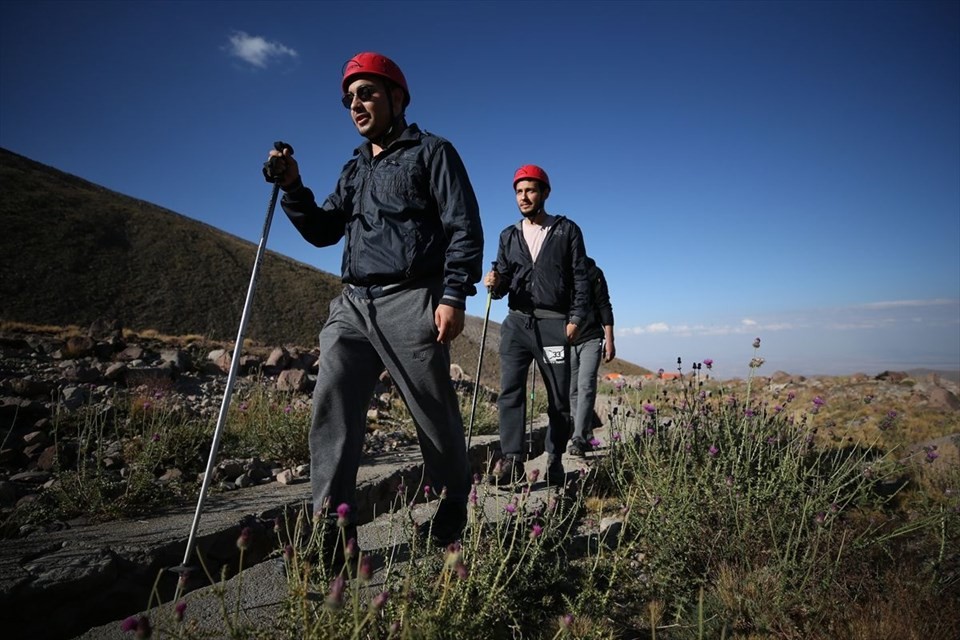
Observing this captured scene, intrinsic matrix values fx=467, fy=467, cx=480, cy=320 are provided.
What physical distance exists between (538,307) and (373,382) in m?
1.94

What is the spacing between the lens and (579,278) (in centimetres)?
388

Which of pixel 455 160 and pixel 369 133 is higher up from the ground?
pixel 369 133

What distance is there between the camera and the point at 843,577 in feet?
6.85

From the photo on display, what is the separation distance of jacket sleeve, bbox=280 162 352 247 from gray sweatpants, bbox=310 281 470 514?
1.58 feet

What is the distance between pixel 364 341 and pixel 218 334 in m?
35.2

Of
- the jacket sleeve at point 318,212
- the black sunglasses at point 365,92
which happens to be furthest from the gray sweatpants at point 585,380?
the black sunglasses at point 365,92

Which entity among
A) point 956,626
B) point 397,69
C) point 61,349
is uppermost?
point 397,69

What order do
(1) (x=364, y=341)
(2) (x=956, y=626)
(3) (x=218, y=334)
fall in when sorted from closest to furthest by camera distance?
(2) (x=956, y=626)
(1) (x=364, y=341)
(3) (x=218, y=334)

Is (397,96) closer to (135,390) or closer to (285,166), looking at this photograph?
(285,166)

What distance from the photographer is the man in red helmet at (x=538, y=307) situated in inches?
144

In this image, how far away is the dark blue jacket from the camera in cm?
213

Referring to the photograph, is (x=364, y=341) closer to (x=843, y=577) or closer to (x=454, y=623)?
(x=454, y=623)

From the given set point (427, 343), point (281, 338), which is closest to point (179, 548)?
point (427, 343)

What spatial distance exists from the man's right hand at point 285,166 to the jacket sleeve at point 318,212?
31 millimetres
